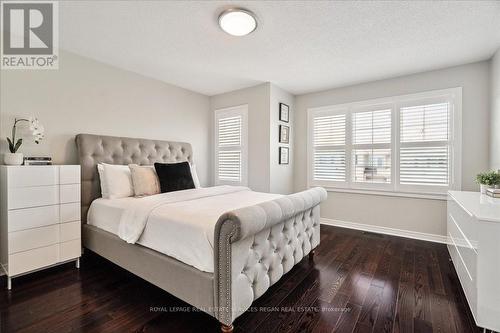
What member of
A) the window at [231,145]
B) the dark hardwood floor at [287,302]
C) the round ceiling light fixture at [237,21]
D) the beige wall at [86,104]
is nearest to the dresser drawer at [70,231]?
the dark hardwood floor at [287,302]

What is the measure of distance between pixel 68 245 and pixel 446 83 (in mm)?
4964

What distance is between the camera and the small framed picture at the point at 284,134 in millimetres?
3965

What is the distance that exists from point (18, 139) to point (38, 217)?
2.85ft

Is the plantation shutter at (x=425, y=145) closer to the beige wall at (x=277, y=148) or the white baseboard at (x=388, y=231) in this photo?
the white baseboard at (x=388, y=231)

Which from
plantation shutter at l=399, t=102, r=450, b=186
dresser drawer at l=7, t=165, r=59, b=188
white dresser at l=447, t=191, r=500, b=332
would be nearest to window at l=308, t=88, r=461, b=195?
plantation shutter at l=399, t=102, r=450, b=186

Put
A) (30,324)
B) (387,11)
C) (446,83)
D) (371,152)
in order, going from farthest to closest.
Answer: (371,152) → (446,83) → (387,11) → (30,324)

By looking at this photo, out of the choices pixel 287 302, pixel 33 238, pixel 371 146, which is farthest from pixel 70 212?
pixel 371 146

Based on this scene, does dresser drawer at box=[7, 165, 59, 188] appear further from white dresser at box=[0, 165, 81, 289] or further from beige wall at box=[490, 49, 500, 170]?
beige wall at box=[490, 49, 500, 170]

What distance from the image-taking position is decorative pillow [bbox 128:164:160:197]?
8.89 ft

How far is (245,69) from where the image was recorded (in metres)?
3.18

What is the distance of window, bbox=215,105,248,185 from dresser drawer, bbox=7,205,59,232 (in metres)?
2.54

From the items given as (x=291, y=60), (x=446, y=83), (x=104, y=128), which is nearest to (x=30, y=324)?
(x=104, y=128)

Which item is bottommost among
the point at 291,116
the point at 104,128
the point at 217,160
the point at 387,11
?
the point at 217,160

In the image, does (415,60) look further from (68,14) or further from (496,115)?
(68,14)
